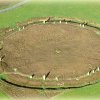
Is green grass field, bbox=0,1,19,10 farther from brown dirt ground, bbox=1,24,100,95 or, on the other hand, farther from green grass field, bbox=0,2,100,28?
brown dirt ground, bbox=1,24,100,95

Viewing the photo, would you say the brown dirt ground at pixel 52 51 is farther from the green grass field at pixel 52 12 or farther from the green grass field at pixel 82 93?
the green grass field at pixel 52 12

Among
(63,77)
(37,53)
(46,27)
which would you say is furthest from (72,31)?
(63,77)

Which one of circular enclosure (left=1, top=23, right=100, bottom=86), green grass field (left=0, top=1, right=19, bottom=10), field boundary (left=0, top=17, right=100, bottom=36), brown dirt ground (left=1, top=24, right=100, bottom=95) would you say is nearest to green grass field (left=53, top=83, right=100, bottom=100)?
circular enclosure (left=1, top=23, right=100, bottom=86)

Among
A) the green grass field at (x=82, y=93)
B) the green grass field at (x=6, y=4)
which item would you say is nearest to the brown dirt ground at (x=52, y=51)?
the green grass field at (x=82, y=93)

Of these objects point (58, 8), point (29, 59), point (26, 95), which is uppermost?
point (58, 8)

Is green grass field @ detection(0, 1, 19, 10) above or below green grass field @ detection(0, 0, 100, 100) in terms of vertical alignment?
above

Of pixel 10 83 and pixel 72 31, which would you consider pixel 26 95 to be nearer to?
pixel 10 83
